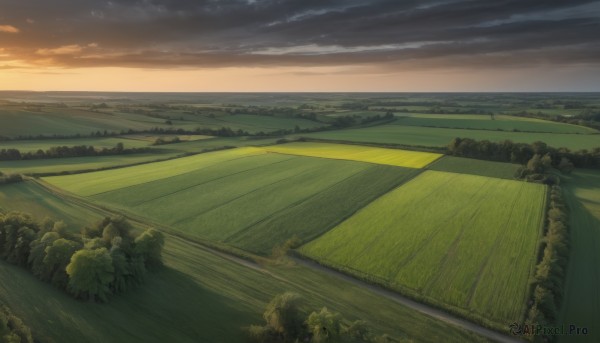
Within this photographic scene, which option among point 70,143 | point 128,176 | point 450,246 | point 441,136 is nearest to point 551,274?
point 450,246

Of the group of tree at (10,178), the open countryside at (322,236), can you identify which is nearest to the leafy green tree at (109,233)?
the open countryside at (322,236)

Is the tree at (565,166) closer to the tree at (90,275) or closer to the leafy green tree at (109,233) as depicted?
the leafy green tree at (109,233)

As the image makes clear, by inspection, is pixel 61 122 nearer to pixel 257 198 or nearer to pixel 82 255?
pixel 257 198

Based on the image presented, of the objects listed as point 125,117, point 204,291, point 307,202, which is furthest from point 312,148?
point 125,117

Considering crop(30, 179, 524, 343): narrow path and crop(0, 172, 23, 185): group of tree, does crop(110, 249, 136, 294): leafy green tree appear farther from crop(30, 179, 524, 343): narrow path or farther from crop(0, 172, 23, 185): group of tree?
crop(0, 172, 23, 185): group of tree

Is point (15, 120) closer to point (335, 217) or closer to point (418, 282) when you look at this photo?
point (335, 217)

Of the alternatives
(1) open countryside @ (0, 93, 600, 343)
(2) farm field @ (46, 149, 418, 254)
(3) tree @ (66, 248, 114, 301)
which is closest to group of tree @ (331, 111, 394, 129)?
(1) open countryside @ (0, 93, 600, 343)

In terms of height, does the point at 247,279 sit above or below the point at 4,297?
below
